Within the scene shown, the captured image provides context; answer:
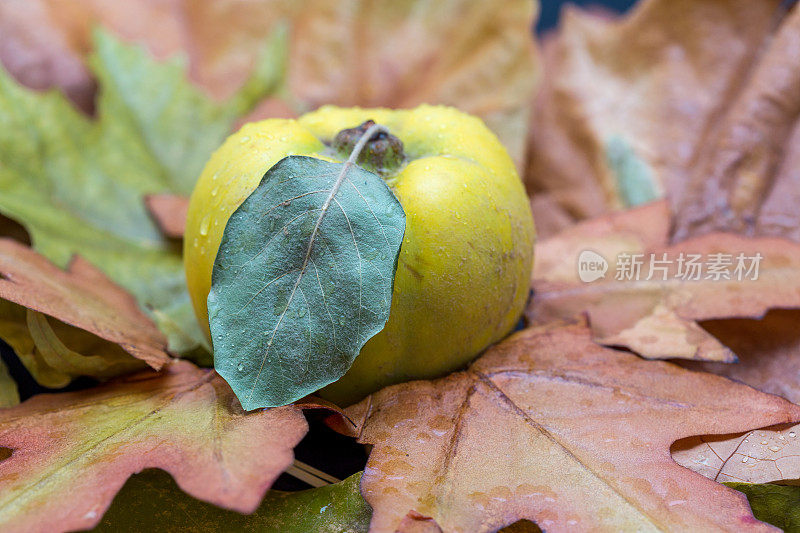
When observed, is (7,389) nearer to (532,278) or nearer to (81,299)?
(81,299)

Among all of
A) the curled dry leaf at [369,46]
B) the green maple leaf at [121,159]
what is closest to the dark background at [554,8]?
the curled dry leaf at [369,46]

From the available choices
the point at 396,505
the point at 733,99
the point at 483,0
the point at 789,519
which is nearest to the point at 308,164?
the point at 396,505

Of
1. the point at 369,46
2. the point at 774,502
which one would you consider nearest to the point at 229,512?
the point at 774,502

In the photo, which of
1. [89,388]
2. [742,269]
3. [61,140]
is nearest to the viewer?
[89,388]

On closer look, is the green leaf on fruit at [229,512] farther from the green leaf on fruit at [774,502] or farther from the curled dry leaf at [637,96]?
the curled dry leaf at [637,96]

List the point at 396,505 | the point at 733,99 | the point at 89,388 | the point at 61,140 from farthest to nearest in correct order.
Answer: the point at 733,99, the point at 61,140, the point at 89,388, the point at 396,505

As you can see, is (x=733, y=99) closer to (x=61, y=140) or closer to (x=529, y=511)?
(x=529, y=511)

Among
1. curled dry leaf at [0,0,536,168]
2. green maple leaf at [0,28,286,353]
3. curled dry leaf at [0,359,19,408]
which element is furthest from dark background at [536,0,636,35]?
curled dry leaf at [0,359,19,408]

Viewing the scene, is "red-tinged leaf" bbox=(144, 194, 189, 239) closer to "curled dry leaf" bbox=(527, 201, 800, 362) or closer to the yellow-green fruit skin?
the yellow-green fruit skin
